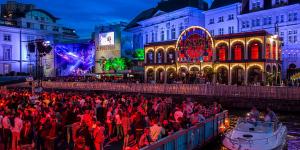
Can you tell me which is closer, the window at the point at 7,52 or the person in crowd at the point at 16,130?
the person in crowd at the point at 16,130

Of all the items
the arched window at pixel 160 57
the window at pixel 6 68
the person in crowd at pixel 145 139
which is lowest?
the person in crowd at pixel 145 139

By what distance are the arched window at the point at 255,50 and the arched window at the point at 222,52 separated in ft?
12.1

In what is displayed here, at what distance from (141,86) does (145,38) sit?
32783mm

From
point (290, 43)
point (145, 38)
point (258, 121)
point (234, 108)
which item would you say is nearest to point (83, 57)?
point (145, 38)

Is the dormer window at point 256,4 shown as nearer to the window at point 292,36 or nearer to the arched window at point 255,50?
the window at point 292,36

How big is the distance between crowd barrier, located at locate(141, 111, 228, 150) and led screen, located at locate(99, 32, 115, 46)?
178ft

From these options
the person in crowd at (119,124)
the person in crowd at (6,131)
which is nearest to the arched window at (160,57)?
the person in crowd at (119,124)

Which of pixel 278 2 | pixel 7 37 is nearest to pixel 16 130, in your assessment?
pixel 278 2

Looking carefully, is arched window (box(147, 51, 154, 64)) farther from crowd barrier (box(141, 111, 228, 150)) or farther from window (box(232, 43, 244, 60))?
crowd barrier (box(141, 111, 228, 150))

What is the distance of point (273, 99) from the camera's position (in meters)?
30.9

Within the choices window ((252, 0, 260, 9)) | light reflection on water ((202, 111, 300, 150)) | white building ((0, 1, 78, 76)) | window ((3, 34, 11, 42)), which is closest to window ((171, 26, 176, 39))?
window ((252, 0, 260, 9))

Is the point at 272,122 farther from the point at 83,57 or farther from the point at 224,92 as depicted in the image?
the point at 83,57

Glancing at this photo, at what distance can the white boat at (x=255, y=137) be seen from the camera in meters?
15.8

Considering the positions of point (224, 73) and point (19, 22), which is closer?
point (224, 73)
